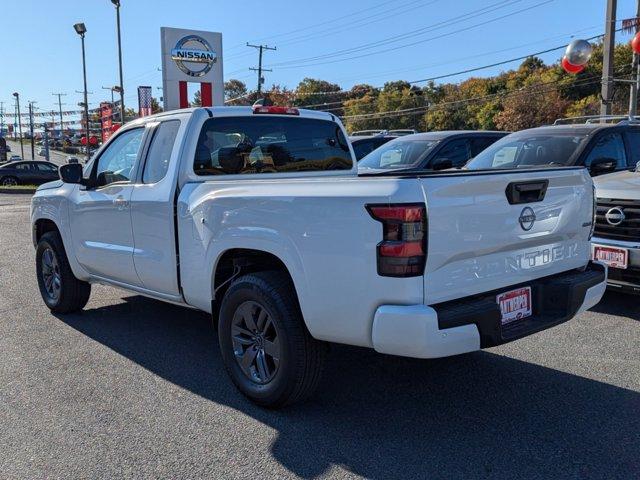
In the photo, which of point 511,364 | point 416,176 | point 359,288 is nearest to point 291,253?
point 359,288

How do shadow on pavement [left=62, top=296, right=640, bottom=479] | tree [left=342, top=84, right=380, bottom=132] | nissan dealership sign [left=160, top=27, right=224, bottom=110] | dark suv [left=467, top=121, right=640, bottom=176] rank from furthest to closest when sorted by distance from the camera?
tree [left=342, top=84, right=380, bottom=132], nissan dealership sign [left=160, top=27, right=224, bottom=110], dark suv [left=467, top=121, right=640, bottom=176], shadow on pavement [left=62, top=296, right=640, bottom=479]

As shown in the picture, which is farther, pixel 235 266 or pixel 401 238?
pixel 235 266

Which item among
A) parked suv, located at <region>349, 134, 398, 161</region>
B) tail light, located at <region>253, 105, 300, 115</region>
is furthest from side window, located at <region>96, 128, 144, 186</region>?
parked suv, located at <region>349, 134, 398, 161</region>

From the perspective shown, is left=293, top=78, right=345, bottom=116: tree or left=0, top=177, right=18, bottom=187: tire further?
left=293, top=78, right=345, bottom=116: tree

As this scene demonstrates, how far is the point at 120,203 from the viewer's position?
496cm

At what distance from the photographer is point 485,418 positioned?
3.60 m

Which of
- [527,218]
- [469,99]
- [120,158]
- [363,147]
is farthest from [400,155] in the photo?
[469,99]

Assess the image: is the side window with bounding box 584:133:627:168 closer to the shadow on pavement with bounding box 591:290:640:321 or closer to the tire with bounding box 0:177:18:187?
the shadow on pavement with bounding box 591:290:640:321

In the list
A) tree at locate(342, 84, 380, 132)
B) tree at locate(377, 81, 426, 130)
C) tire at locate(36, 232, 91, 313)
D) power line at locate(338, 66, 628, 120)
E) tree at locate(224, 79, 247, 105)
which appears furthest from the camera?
tree at locate(224, 79, 247, 105)

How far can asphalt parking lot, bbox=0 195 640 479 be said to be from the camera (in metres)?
3.11

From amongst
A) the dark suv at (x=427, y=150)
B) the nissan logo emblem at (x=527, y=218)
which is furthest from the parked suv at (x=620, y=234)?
the dark suv at (x=427, y=150)

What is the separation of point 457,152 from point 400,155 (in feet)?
3.32

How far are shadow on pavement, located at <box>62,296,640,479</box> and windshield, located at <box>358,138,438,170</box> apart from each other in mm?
6081

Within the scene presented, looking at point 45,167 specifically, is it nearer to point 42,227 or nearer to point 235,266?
point 42,227
